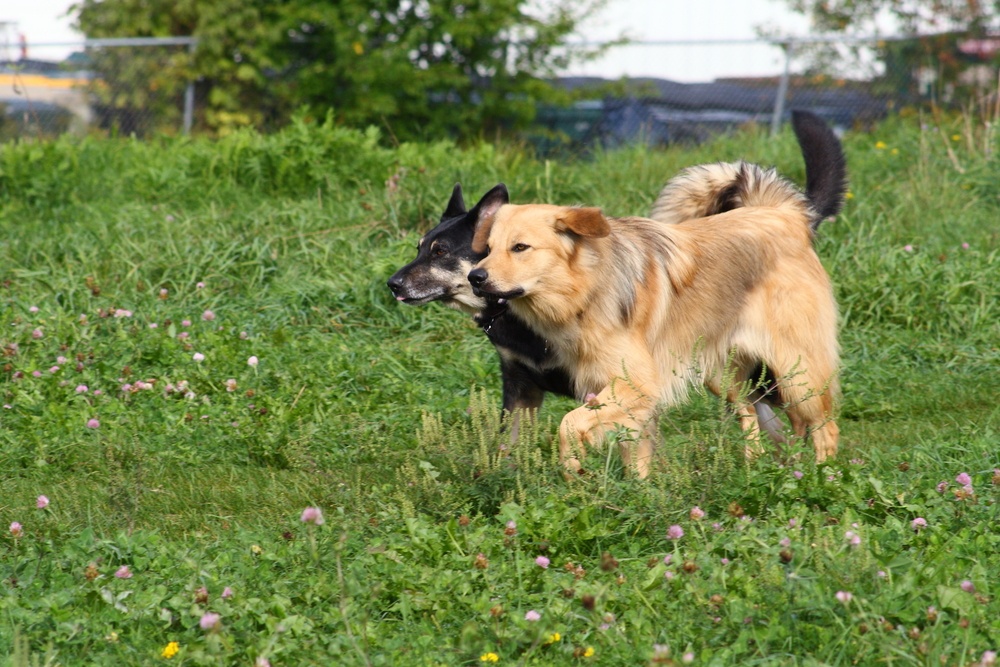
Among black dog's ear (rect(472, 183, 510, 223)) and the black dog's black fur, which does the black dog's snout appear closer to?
the black dog's black fur

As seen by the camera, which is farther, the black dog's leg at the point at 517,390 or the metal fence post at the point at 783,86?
the metal fence post at the point at 783,86

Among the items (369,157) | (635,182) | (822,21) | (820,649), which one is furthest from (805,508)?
(822,21)

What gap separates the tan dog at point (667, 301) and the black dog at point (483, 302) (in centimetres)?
7

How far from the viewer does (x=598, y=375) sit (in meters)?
4.60

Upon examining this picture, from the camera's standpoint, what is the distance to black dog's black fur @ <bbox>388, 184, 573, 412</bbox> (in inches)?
184

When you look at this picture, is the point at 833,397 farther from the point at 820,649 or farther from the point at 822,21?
the point at 822,21

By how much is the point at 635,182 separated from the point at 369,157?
2.20m

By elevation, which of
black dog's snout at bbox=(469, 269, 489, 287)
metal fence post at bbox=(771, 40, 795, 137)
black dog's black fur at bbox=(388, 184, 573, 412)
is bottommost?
black dog's black fur at bbox=(388, 184, 573, 412)

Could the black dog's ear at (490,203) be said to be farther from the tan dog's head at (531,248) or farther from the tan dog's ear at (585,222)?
the tan dog's ear at (585,222)

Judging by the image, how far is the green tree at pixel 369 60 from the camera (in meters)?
13.1

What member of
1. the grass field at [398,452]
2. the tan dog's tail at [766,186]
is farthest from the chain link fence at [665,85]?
the tan dog's tail at [766,186]

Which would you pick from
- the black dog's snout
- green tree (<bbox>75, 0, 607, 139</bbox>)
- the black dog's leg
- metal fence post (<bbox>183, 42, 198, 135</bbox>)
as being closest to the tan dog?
the black dog's snout

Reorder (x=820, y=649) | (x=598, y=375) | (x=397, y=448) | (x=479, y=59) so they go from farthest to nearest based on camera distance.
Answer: (x=479, y=59) → (x=397, y=448) → (x=598, y=375) → (x=820, y=649)

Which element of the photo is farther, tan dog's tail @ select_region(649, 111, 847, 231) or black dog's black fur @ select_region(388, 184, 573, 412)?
tan dog's tail @ select_region(649, 111, 847, 231)
